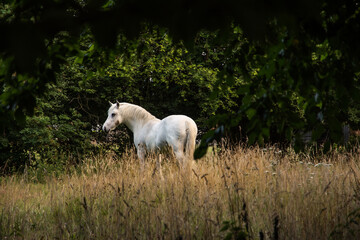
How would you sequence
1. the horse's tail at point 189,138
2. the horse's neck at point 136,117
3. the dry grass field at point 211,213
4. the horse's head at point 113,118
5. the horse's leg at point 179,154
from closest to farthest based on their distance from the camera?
1. the dry grass field at point 211,213
2. the horse's tail at point 189,138
3. the horse's leg at point 179,154
4. the horse's neck at point 136,117
5. the horse's head at point 113,118

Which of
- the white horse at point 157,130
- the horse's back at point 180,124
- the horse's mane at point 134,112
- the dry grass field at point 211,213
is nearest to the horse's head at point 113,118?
the white horse at point 157,130

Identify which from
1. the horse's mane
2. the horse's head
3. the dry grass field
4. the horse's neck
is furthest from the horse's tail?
the horse's head

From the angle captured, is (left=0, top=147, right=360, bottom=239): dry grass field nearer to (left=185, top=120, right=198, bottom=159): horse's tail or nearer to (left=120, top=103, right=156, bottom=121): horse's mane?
(left=185, top=120, right=198, bottom=159): horse's tail

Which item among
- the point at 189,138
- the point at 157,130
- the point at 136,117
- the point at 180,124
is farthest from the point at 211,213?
the point at 136,117

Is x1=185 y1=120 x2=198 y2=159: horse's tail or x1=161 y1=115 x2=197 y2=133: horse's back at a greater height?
x1=161 y1=115 x2=197 y2=133: horse's back

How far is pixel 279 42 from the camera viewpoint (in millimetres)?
2473

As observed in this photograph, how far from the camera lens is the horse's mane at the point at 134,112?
823 centimetres

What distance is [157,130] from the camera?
7.76 m

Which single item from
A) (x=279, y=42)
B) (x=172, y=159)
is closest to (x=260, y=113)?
(x=279, y=42)

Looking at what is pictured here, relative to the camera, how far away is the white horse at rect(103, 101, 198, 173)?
24.2 feet

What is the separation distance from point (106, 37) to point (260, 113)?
1.16m

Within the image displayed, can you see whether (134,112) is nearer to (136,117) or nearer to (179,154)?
(136,117)

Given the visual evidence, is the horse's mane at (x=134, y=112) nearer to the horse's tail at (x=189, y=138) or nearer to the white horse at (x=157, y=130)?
the white horse at (x=157, y=130)

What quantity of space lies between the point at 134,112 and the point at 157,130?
861 millimetres
